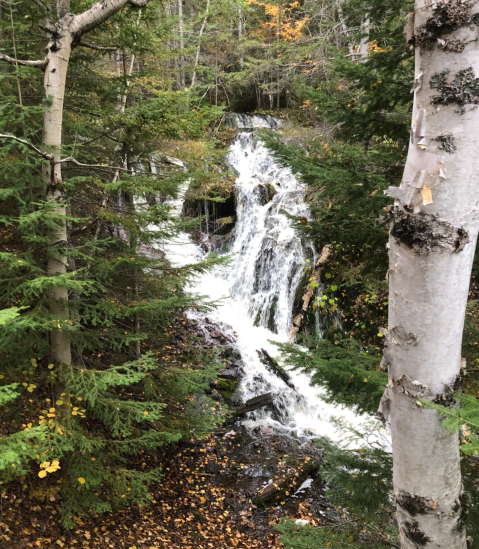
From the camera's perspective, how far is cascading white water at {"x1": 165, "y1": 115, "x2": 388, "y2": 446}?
833 centimetres

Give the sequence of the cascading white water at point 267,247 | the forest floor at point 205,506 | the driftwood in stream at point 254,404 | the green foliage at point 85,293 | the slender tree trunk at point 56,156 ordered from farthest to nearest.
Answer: the cascading white water at point 267,247 → the driftwood in stream at point 254,404 → the forest floor at point 205,506 → the slender tree trunk at point 56,156 → the green foliage at point 85,293

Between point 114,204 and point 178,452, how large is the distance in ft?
15.3

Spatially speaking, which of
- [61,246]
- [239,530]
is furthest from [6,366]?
[239,530]

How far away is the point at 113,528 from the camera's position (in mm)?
4484

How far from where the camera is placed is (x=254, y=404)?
7.95 meters

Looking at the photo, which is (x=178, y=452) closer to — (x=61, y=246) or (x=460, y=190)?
(x=61, y=246)

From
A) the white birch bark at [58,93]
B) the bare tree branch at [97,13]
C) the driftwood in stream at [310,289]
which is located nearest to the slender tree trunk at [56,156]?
the white birch bark at [58,93]

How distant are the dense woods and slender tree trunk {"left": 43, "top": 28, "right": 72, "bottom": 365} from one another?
0.07 feet

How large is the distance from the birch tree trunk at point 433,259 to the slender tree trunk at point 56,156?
3.45m

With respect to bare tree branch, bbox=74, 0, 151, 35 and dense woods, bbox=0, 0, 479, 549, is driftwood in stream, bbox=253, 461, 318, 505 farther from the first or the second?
bare tree branch, bbox=74, 0, 151, 35

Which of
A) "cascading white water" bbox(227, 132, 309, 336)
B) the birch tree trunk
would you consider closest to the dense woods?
the birch tree trunk

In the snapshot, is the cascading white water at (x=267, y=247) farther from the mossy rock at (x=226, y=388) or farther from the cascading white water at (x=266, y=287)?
the mossy rock at (x=226, y=388)

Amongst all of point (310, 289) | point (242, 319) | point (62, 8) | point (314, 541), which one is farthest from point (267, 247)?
point (314, 541)

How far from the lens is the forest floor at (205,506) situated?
3947 millimetres
